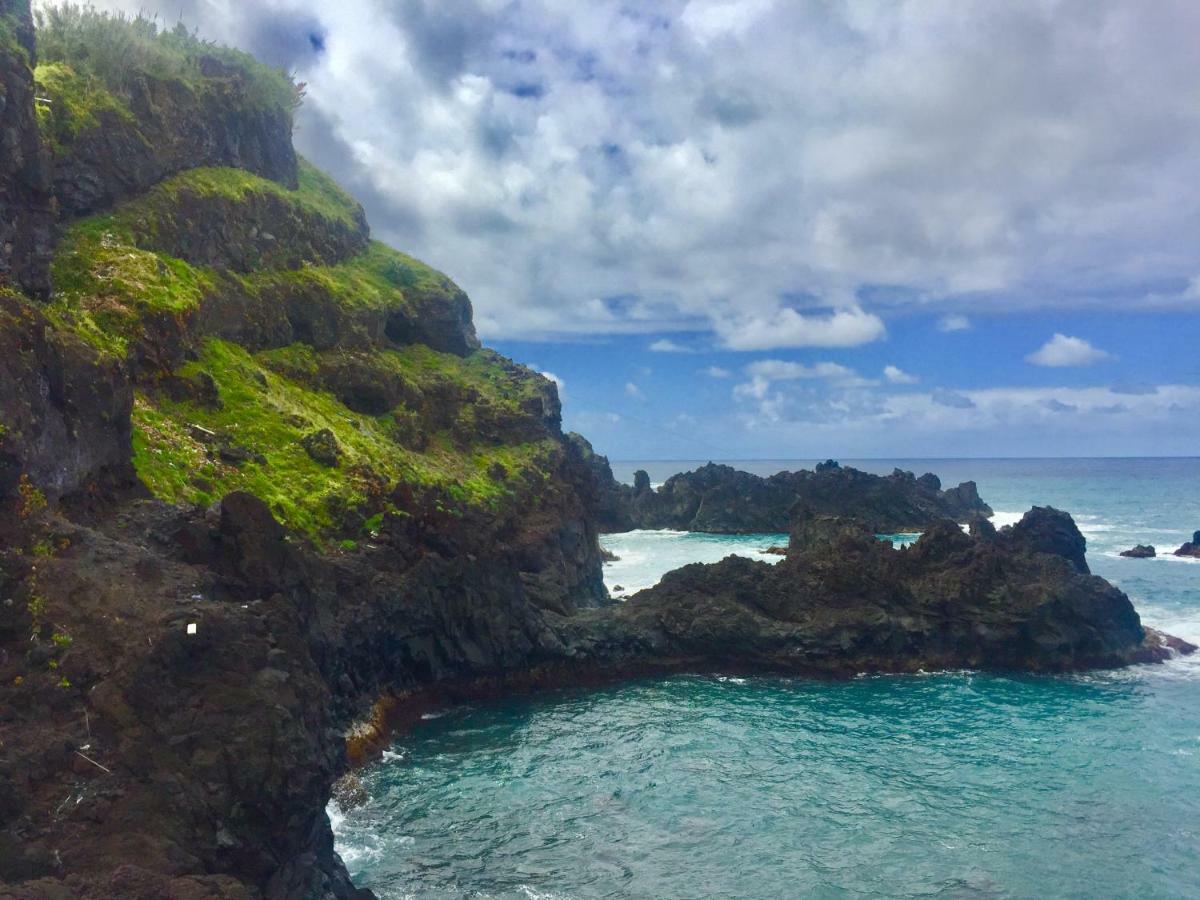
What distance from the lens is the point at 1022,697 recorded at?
124ft

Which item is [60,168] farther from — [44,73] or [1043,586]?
[1043,586]

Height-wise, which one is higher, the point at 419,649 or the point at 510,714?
the point at 419,649

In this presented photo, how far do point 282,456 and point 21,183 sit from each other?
48.0 feet

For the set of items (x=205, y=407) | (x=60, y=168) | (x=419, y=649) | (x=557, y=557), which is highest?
(x=60, y=168)

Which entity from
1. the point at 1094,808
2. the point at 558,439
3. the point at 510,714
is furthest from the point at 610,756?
the point at 558,439

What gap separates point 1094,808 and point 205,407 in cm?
3834

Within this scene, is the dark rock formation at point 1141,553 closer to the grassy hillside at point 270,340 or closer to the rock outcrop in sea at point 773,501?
the rock outcrop in sea at point 773,501

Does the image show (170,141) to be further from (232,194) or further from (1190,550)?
(1190,550)

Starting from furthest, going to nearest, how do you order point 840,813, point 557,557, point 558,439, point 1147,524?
point 1147,524
point 558,439
point 557,557
point 840,813

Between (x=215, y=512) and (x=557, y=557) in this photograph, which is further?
(x=557, y=557)

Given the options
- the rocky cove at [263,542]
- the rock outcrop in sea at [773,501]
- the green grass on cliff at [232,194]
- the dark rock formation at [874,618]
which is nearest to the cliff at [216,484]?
the rocky cove at [263,542]

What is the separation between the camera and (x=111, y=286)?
34.2 meters

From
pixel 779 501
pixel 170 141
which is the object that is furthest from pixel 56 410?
pixel 779 501

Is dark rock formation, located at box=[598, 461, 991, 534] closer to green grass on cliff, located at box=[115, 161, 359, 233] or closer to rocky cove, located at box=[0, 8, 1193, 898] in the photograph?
rocky cove, located at box=[0, 8, 1193, 898]
